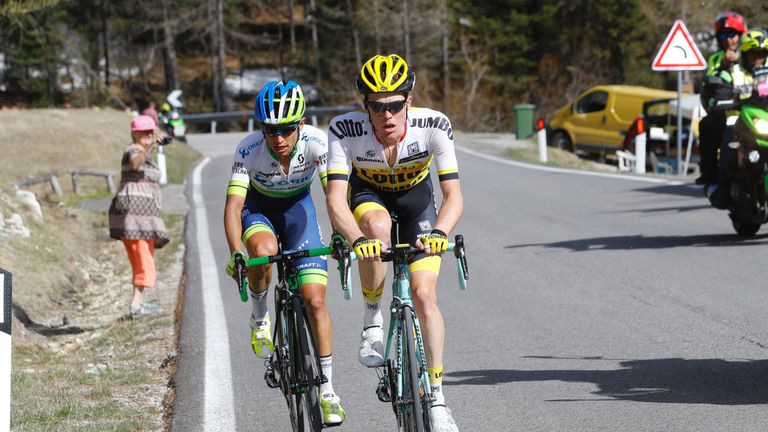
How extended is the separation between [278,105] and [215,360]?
2679mm

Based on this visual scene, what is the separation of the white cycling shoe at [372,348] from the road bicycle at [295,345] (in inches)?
9.2

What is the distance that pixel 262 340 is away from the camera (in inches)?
A: 254

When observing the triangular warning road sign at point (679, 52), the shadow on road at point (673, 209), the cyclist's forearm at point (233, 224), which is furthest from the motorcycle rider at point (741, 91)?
the triangular warning road sign at point (679, 52)

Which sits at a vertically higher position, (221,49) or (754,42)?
(754,42)

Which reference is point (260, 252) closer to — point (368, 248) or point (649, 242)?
point (368, 248)

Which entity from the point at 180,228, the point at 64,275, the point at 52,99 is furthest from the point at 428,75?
the point at 64,275

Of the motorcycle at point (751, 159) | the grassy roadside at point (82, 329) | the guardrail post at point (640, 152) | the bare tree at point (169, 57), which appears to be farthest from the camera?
the bare tree at point (169, 57)

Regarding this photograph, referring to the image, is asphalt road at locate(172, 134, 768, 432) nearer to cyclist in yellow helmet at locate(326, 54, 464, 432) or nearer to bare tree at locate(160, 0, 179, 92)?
cyclist in yellow helmet at locate(326, 54, 464, 432)

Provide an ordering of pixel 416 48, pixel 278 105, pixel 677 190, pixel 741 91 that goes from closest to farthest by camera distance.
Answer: pixel 278 105
pixel 741 91
pixel 677 190
pixel 416 48

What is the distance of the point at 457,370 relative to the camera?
24.1ft

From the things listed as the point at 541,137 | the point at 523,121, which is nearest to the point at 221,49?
the point at 523,121

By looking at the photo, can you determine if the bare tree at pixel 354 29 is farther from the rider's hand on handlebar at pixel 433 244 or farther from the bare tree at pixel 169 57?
the rider's hand on handlebar at pixel 433 244

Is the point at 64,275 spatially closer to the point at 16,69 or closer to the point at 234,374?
the point at 234,374

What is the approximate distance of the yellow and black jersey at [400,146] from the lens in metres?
5.88
